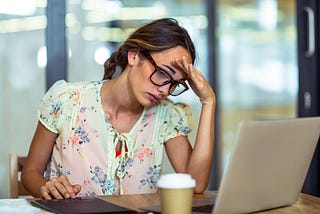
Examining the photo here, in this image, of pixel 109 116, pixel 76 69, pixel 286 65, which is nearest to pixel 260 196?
pixel 109 116

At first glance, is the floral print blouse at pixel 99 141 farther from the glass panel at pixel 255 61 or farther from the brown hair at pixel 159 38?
the glass panel at pixel 255 61

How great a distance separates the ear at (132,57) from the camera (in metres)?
2.00

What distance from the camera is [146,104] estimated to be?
1.93m

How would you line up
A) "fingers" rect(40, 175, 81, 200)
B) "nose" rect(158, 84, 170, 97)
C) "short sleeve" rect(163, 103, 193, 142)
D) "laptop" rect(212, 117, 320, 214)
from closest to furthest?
"laptop" rect(212, 117, 320, 214) → "fingers" rect(40, 175, 81, 200) → "nose" rect(158, 84, 170, 97) → "short sleeve" rect(163, 103, 193, 142)

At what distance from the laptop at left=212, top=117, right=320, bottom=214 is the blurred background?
1.94 meters

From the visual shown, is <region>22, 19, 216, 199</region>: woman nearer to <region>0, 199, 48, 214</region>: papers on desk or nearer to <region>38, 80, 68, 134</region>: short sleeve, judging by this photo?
<region>38, 80, 68, 134</region>: short sleeve

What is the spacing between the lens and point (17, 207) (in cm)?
153

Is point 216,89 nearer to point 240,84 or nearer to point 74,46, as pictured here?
point 240,84

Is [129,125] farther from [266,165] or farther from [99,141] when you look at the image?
[266,165]

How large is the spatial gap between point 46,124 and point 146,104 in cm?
33

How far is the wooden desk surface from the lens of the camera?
60.7 inches

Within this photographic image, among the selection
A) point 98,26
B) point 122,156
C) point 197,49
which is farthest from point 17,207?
point 197,49

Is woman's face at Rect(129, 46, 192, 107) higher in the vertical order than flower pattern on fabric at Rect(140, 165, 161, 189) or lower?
higher

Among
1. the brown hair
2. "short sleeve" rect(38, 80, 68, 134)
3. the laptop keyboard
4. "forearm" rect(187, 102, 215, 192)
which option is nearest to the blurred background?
"short sleeve" rect(38, 80, 68, 134)
